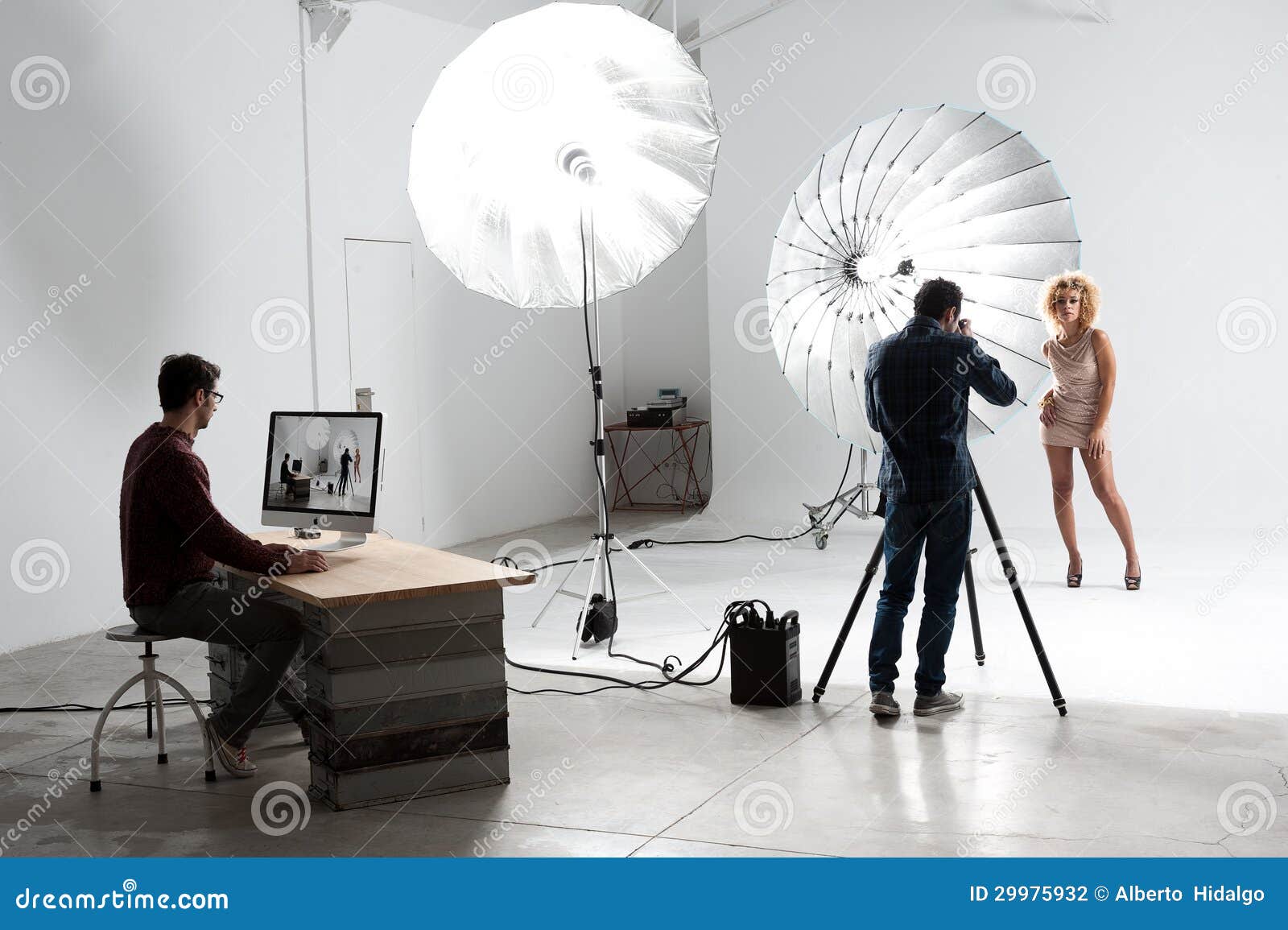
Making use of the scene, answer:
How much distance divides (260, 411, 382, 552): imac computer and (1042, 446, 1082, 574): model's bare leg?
3.55 metres

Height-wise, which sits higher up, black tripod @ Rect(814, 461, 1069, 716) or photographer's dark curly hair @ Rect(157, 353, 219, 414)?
photographer's dark curly hair @ Rect(157, 353, 219, 414)

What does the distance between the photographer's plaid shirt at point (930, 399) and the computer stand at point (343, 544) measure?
1.74 meters

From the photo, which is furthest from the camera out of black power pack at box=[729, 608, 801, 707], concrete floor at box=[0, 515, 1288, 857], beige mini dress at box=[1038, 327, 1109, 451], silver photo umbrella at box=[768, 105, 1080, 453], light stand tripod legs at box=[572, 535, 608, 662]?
beige mini dress at box=[1038, 327, 1109, 451]

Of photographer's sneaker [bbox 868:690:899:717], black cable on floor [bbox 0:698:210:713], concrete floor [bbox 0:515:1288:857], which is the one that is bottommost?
black cable on floor [bbox 0:698:210:713]

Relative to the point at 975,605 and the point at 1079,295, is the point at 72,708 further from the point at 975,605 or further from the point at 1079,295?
the point at 1079,295

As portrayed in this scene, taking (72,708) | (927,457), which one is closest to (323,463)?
(72,708)

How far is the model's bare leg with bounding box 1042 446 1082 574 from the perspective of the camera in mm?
5934

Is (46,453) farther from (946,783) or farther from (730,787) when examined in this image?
(946,783)

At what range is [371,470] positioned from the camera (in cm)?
378

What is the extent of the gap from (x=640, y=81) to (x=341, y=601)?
89.4 inches

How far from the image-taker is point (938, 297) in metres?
3.79

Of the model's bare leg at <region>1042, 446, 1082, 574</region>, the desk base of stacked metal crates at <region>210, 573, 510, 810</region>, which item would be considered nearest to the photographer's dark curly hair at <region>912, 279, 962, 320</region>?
the desk base of stacked metal crates at <region>210, 573, 510, 810</region>

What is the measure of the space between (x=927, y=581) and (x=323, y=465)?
2.01 meters

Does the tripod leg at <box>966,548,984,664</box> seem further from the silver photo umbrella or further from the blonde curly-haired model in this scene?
the blonde curly-haired model
